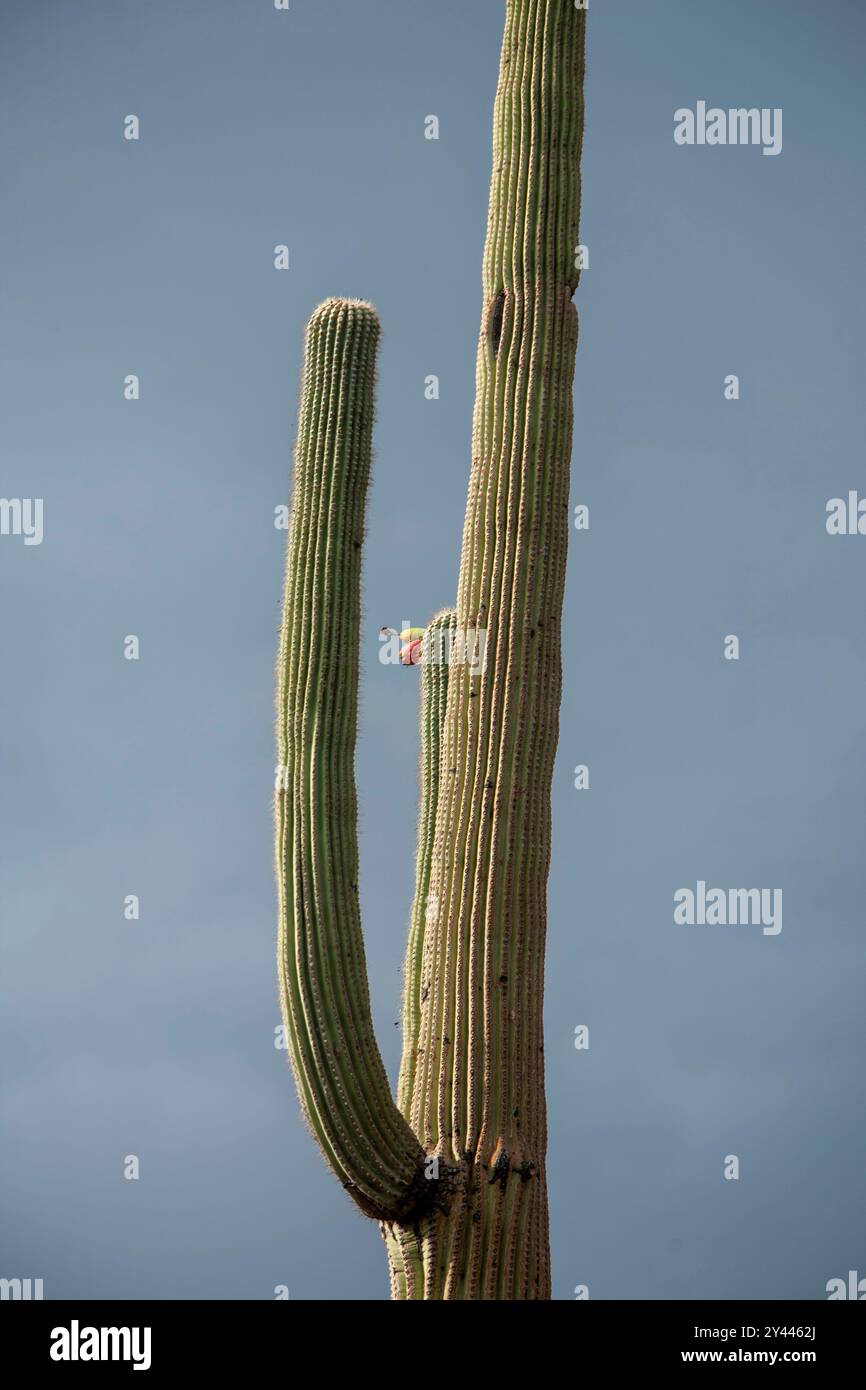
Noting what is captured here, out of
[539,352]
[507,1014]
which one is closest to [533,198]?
[539,352]

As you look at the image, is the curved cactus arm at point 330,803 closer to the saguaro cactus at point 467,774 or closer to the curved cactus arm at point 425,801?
the saguaro cactus at point 467,774

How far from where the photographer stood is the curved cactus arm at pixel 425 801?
42.2 ft

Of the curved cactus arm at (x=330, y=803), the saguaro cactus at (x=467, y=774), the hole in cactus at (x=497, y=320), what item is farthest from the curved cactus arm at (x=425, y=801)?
the hole in cactus at (x=497, y=320)

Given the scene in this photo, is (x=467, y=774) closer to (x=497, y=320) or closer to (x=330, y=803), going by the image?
(x=330, y=803)

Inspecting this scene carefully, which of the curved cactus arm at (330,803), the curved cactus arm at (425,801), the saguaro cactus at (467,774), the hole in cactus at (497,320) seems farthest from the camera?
the hole in cactus at (497,320)

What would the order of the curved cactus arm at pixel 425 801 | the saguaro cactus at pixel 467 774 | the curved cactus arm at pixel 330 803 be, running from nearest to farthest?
1. the curved cactus arm at pixel 330 803
2. the saguaro cactus at pixel 467 774
3. the curved cactus arm at pixel 425 801

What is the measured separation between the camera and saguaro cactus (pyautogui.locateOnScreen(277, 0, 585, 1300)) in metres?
11.8

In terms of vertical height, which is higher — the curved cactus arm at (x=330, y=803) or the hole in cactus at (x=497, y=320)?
the hole in cactus at (x=497, y=320)

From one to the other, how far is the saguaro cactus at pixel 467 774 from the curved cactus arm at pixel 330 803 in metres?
0.01

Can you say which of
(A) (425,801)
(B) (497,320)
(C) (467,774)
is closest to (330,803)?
(C) (467,774)

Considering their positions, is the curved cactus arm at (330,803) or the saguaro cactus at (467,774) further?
the saguaro cactus at (467,774)

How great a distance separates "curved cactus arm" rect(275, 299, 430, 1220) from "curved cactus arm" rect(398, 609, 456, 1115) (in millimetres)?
882

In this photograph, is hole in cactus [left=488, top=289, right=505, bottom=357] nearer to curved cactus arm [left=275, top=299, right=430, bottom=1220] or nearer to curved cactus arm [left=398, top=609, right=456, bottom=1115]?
curved cactus arm [left=275, top=299, right=430, bottom=1220]
